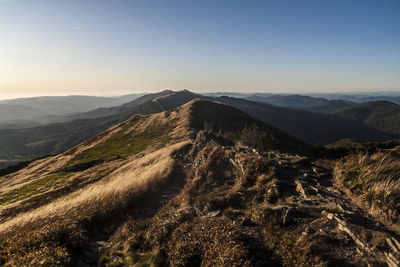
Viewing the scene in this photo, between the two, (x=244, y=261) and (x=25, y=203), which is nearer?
(x=244, y=261)

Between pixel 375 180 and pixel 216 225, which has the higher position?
pixel 375 180

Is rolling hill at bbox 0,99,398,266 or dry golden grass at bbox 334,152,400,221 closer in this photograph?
rolling hill at bbox 0,99,398,266

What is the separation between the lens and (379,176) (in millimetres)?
9352

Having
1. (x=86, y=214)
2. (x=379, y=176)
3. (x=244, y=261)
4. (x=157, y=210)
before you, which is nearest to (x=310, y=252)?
(x=244, y=261)

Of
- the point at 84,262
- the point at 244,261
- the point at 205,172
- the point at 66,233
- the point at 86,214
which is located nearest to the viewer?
the point at 244,261

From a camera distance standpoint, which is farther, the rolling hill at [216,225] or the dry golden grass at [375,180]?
the dry golden grass at [375,180]

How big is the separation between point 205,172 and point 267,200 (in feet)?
19.7

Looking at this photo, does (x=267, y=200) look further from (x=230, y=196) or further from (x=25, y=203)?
(x=25, y=203)

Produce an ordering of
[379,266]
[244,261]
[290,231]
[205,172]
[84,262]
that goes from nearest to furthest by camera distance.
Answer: [379,266]
[244,261]
[290,231]
[84,262]
[205,172]

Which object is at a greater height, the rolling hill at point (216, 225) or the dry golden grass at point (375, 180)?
the dry golden grass at point (375, 180)

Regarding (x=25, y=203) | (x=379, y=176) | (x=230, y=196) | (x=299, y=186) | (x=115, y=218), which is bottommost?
(x=25, y=203)

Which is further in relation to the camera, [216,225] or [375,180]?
[375,180]

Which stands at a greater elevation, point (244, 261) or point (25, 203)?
point (244, 261)

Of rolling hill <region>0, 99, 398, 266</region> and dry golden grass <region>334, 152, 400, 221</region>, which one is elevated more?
dry golden grass <region>334, 152, 400, 221</region>
